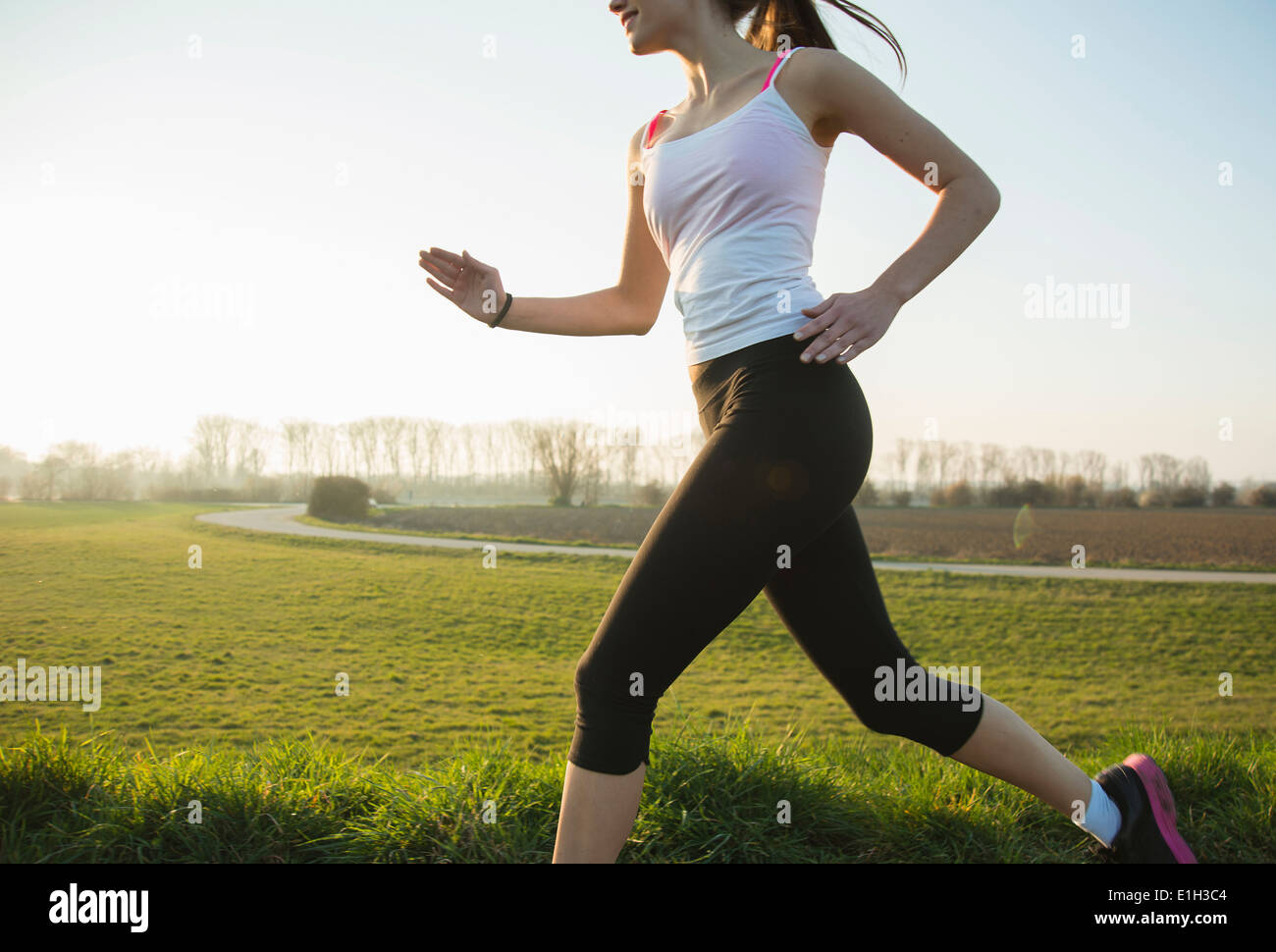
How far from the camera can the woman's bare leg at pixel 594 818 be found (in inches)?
46.6

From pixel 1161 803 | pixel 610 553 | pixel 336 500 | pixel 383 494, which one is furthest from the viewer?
pixel 383 494

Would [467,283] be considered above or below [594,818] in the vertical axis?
above

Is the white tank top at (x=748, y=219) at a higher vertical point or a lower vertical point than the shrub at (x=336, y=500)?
higher

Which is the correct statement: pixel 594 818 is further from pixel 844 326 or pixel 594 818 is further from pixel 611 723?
pixel 844 326

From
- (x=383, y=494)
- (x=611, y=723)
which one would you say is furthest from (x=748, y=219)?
(x=383, y=494)

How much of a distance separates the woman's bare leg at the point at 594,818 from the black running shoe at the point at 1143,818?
1.30 m

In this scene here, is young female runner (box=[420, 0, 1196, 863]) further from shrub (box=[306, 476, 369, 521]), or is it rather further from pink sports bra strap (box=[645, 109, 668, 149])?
shrub (box=[306, 476, 369, 521])

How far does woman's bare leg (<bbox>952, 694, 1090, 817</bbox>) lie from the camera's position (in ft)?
5.09

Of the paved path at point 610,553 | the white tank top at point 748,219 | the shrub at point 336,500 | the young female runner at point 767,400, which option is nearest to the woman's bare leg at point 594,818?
the young female runner at point 767,400

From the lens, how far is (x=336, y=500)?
21.4 metres

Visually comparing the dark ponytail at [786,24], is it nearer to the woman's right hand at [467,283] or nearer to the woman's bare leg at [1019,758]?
the woman's right hand at [467,283]

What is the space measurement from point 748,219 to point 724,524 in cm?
55

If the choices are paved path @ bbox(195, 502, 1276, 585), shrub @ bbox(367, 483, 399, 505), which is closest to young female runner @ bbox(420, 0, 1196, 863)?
paved path @ bbox(195, 502, 1276, 585)
